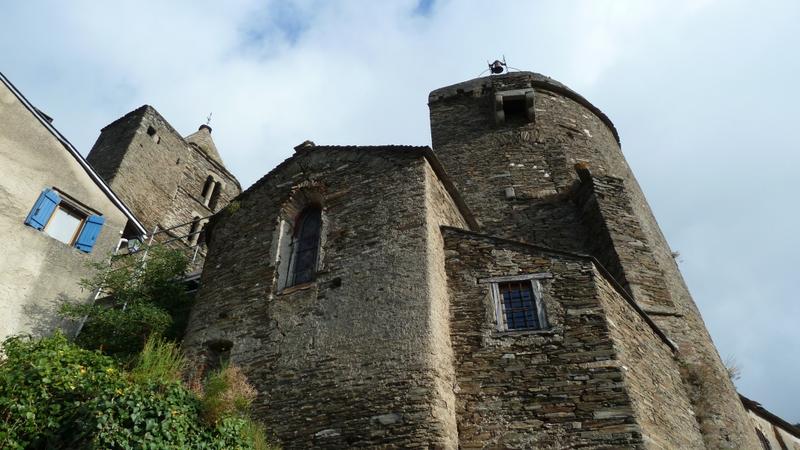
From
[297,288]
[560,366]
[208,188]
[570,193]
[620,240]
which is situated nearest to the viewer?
[560,366]

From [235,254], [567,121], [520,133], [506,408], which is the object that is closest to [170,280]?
[235,254]

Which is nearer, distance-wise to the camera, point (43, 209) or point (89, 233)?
point (43, 209)

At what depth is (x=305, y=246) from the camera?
10.4 m

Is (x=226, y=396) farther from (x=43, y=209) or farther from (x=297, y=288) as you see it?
(x=43, y=209)

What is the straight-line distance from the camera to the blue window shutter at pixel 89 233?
11.2m

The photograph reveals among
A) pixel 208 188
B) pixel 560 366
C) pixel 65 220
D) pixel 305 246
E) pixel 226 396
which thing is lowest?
pixel 226 396

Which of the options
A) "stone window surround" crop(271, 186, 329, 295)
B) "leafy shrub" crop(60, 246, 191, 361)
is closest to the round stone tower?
"stone window surround" crop(271, 186, 329, 295)

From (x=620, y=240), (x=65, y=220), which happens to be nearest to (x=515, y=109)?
(x=620, y=240)

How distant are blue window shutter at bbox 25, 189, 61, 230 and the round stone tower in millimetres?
8795

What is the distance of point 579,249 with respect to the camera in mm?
12836

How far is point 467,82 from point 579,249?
7.19 metres

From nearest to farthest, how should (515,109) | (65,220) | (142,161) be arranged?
1. (65,220)
2. (515,109)
3. (142,161)

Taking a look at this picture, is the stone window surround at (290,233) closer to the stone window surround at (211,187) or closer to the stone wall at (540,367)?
the stone wall at (540,367)

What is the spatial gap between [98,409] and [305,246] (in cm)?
463
